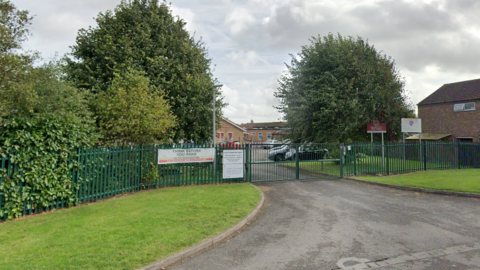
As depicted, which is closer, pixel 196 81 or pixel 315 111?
pixel 196 81

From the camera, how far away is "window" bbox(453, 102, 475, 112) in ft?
73.7

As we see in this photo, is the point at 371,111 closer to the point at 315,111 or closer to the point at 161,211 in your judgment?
the point at 315,111

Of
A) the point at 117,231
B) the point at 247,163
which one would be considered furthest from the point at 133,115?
the point at 117,231

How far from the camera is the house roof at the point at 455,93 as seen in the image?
23.1 meters

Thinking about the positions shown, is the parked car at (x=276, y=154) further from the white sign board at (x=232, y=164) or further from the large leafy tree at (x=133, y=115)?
the large leafy tree at (x=133, y=115)

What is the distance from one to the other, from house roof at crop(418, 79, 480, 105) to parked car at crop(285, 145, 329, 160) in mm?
18275

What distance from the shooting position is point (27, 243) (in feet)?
16.3

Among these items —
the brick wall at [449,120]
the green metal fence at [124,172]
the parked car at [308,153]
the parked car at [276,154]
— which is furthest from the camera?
the brick wall at [449,120]

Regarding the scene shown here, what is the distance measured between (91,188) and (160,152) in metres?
2.80

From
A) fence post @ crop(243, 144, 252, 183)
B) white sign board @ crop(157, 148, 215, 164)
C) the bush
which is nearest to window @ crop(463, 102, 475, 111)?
fence post @ crop(243, 144, 252, 183)

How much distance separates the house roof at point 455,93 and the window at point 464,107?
17.4 inches

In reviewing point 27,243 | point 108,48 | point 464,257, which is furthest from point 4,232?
point 108,48

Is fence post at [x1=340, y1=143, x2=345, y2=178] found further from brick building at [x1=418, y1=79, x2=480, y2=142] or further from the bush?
brick building at [x1=418, y1=79, x2=480, y2=142]

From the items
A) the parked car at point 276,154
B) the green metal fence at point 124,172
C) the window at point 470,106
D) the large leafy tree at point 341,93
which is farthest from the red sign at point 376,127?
the window at point 470,106
